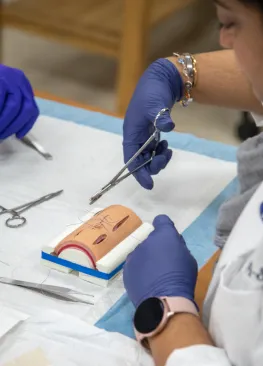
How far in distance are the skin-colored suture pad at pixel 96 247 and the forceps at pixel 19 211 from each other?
10 cm

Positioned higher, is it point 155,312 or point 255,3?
point 255,3

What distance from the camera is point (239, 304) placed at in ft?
1.96

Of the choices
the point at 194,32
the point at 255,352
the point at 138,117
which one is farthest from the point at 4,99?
the point at 194,32

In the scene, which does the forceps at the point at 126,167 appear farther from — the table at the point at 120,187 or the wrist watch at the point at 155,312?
the wrist watch at the point at 155,312

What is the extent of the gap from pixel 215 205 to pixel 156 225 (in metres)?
0.19

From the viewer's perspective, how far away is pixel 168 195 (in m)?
1.00

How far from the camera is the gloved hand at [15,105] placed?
105 cm

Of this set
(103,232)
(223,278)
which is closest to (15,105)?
(103,232)

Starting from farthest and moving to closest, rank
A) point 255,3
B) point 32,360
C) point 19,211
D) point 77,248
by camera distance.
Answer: point 19,211, point 77,248, point 32,360, point 255,3

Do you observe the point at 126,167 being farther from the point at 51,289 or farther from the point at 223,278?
the point at 223,278

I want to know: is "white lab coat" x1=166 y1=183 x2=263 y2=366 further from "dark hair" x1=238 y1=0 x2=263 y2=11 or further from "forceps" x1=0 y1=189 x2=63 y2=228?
"forceps" x1=0 y1=189 x2=63 y2=228

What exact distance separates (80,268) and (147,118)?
30cm

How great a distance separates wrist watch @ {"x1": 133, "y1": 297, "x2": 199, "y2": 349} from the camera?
0.68m

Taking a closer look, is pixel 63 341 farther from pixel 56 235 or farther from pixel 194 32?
pixel 194 32
